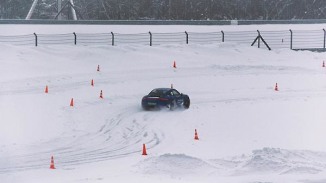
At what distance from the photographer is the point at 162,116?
32.2 metres

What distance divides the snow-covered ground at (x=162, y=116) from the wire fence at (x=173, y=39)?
98.5 inches

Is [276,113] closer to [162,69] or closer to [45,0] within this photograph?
[162,69]

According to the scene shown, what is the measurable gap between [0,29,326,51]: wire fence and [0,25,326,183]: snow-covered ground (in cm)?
250

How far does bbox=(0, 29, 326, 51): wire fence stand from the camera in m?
50.7

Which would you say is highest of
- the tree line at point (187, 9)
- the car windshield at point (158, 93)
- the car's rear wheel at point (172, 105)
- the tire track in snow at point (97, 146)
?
the tree line at point (187, 9)

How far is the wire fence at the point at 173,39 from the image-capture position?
50.7 metres

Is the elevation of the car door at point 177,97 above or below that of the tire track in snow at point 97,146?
above

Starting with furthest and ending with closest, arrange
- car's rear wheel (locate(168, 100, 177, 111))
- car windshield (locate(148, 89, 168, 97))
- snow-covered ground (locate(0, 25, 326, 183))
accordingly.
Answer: car windshield (locate(148, 89, 168, 97)), car's rear wheel (locate(168, 100, 177, 111)), snow-covered ground (locate(0, 25, 326, 183))

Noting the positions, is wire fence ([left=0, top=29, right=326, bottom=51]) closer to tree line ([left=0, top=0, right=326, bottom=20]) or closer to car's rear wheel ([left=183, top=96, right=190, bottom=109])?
car's rear wheel ([left=183, top=96, right=190, bottom=109])

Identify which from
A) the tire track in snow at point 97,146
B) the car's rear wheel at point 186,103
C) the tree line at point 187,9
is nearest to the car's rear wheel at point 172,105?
the car's rear wheel at point 186,103

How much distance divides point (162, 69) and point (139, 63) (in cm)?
208

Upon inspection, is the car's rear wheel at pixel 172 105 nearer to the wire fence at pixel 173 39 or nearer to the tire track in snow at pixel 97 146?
the tire track in snow at pixel 97 146

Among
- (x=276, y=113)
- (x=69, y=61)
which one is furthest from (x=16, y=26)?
(x=276, y=113)

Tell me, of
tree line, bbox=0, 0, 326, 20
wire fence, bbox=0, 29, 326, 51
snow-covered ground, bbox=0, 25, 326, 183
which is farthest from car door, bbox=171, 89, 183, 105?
tree line, bbox=0, 0, 326, 20
